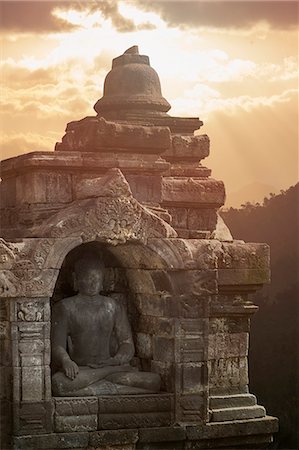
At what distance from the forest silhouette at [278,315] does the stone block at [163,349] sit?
844cm

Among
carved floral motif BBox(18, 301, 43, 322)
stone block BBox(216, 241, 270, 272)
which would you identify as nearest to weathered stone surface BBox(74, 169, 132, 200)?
carved floral motif BBox(18, 301, 43, 322)

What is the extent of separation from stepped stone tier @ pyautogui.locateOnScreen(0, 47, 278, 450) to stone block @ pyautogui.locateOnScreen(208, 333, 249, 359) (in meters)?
0.01

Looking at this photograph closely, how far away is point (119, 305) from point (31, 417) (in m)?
1.50

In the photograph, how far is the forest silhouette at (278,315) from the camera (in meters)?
19.3

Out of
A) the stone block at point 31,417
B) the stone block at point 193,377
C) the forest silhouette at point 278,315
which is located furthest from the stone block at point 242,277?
the forest silhouette at point 278,315

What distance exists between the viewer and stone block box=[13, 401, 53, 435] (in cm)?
941

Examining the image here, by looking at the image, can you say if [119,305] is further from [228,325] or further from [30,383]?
[30,383]

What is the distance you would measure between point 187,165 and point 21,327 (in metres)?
4.14

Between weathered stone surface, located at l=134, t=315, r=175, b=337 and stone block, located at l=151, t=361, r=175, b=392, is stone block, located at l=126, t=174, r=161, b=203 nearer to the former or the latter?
weathered stone surface, located at l=134, t=315, r=175, b=337

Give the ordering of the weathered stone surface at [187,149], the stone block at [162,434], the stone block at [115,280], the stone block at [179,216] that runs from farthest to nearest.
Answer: the weathered stone surface at [187,149], the stone block at [179,216], the stone block at [115,280], the stone block at [162,434]

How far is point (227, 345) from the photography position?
10523 mm

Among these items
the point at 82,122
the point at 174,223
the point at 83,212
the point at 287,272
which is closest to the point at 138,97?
the point at 174,223

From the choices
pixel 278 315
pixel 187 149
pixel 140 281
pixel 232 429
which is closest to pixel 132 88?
pixel 187 149

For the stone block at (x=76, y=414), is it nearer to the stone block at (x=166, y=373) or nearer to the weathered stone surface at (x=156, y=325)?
the stone block at (x=166, y=373)
